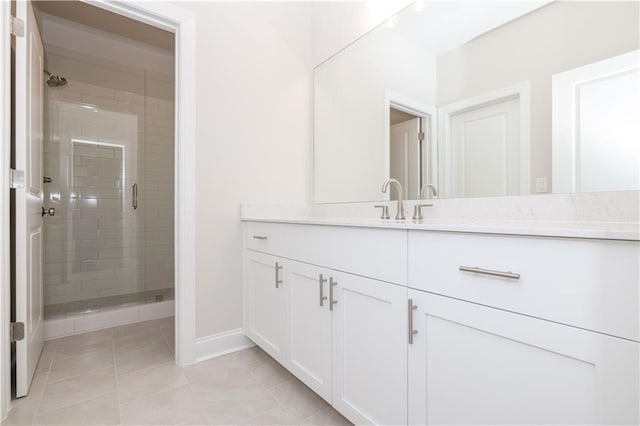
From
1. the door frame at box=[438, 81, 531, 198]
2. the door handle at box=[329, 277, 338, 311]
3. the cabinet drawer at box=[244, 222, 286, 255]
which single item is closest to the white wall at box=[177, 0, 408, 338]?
the cabinet drawer at box=[244, 222, 286, 255]

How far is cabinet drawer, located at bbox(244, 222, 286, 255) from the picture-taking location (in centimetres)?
165

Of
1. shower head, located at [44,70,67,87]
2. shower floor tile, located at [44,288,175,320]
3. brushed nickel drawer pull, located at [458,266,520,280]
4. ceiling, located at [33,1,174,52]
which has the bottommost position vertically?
shower floor tile, located at [44,288,175,320]

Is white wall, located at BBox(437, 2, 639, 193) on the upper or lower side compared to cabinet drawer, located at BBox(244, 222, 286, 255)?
upper

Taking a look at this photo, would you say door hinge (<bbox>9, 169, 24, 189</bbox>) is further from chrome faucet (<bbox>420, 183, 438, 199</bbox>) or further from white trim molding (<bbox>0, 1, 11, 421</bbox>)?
chrome faucet (<bbox>420, 183, 438, 199</bbox>)

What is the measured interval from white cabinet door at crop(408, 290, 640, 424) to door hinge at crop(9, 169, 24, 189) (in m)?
1.79

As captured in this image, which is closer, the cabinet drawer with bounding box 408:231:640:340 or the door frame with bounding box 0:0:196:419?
the cabinet drawer with bounding box 408:231:640:340

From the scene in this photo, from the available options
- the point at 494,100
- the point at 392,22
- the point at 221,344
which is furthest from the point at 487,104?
the point at 221,344

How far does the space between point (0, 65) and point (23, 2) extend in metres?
0.42

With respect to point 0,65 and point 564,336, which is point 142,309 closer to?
point 0,65

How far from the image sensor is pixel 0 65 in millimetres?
1340

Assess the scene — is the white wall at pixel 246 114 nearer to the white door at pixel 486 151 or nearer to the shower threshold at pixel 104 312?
the white door at pixel 486 151

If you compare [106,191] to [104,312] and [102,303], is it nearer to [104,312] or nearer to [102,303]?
[102,303]

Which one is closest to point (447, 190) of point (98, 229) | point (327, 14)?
point (327, 14)

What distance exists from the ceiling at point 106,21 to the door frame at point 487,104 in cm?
257
